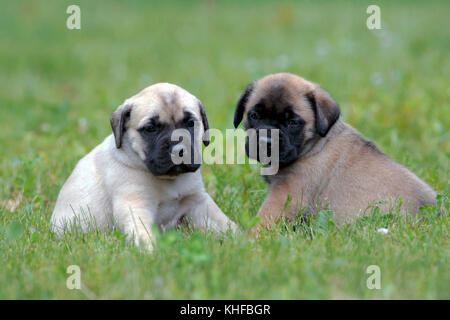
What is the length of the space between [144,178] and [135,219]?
1.17 feet

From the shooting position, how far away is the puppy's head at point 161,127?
4.37 metres

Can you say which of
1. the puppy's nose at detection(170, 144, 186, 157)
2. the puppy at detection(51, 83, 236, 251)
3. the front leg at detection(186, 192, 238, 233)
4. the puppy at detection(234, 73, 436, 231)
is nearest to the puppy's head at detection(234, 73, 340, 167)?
the puppy at detection(234, 73, 436, 231)

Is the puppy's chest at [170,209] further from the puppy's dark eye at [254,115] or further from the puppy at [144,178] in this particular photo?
the puppy's dark eye at [254,115]

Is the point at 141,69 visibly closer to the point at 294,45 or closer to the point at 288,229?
the point at 294,45

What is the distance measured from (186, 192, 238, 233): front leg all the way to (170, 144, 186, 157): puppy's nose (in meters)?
0.61

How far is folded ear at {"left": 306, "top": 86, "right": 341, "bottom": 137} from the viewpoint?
15.7 ft

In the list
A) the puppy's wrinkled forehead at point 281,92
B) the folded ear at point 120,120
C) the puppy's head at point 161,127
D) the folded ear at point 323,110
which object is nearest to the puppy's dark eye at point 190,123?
the puppy's head at point 161,127

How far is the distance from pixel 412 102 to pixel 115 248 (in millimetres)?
5125

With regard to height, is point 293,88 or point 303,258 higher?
point 293,88

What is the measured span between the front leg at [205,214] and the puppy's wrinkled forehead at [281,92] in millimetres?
848

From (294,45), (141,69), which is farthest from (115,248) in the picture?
(294,45)

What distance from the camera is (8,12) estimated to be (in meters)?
16.5

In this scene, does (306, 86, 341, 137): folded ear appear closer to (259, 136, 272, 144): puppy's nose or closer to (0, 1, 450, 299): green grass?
(259, 136, 272, 144): puppy's nose

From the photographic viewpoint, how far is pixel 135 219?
4383 mm
